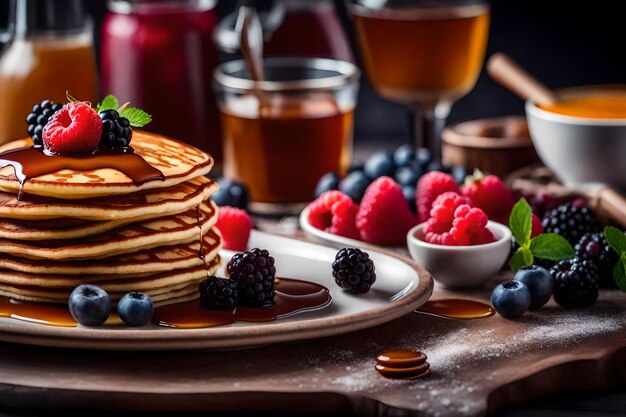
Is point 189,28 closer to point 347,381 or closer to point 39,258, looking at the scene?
point 39,258

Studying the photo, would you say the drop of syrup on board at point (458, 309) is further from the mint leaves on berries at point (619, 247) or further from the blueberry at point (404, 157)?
the blueberry at point (404, 157)

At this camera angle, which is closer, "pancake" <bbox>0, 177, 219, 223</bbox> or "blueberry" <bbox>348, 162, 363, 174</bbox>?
"pancake" <bbox>0, 177, 219, 223</bbox>

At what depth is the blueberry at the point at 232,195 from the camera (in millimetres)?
2479

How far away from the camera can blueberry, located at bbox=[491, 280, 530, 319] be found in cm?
179

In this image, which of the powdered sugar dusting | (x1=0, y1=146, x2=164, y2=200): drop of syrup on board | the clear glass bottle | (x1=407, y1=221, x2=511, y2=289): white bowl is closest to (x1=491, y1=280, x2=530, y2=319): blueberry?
the powdered sugar dusting

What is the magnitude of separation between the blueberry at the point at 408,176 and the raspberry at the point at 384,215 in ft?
0.83

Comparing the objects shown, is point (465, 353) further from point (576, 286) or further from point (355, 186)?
point (355, 186)

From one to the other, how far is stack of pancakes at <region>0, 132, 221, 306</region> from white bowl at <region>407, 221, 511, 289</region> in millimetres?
432

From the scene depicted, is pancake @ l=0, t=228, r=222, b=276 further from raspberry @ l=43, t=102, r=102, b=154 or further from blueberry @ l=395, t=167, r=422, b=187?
blueberry @ l=395, t=167, r=422, b=187

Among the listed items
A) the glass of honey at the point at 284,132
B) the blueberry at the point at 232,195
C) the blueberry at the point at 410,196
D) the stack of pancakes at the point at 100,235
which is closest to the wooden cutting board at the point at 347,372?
the stack of pancakes at the point at 100,235

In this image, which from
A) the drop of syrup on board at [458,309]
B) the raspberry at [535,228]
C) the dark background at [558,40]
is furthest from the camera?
the dark background at [558,40]

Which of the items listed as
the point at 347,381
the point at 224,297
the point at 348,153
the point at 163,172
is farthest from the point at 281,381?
the point at 348,153

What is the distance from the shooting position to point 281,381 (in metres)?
1.54

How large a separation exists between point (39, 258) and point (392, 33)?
4.25 feet
